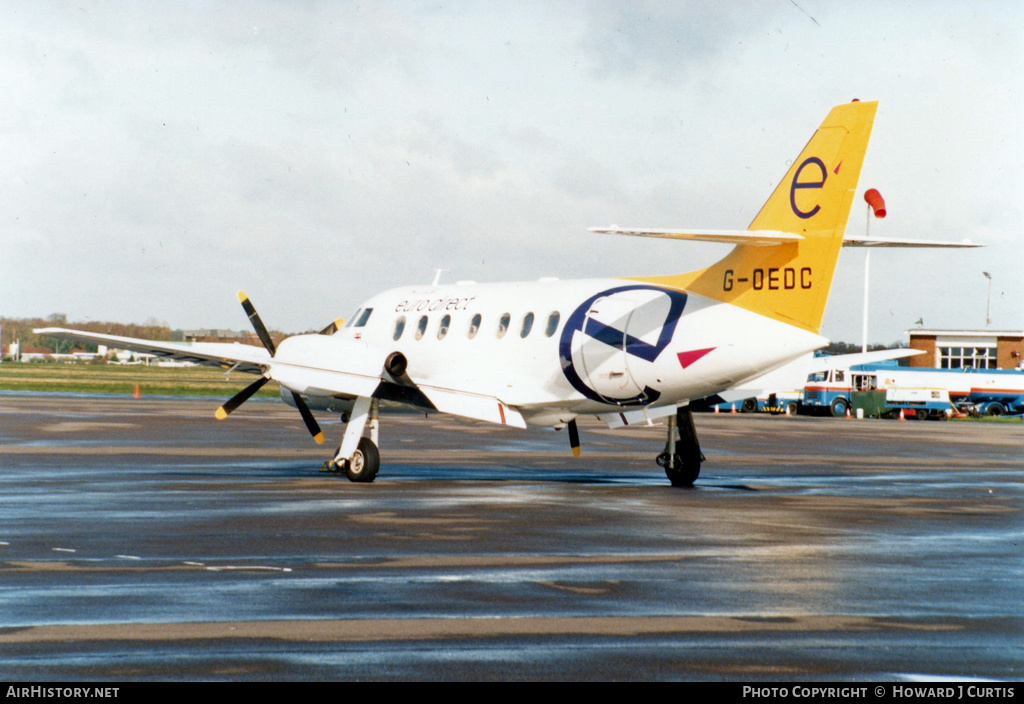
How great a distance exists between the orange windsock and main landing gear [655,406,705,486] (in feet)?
111

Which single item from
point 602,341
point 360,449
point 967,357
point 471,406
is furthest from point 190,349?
point 967,357

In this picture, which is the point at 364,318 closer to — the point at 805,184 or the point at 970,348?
the point at 805,184

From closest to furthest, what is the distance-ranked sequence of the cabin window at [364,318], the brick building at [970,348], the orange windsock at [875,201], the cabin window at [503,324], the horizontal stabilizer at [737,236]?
1. the horizontal stabilizer at [737,236]
2. the cabin window at [503,324]
3. the cabin window at [364,318]
4. the orange windsock at [875,201]
5. the brick building at [970,348]

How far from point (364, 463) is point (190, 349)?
4515mm

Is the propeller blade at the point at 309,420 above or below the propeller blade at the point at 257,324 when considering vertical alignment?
below

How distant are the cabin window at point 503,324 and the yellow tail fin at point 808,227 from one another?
5.17 m

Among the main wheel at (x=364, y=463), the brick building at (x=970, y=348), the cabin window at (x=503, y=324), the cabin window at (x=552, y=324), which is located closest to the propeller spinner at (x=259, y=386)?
the main wheel at (x=364, y=463)

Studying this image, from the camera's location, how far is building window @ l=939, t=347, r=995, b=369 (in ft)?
294

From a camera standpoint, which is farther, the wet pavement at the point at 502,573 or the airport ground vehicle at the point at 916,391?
the airport ground vehicle at the point at 916,391

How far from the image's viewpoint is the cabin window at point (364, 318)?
26.9 meters

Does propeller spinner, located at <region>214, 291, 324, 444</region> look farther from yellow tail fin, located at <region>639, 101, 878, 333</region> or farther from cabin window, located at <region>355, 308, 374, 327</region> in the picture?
yellow tail fin, located at <region>639, 101, 878, 333</region>

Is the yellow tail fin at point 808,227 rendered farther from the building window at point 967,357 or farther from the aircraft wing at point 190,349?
the building window at point 967,357
